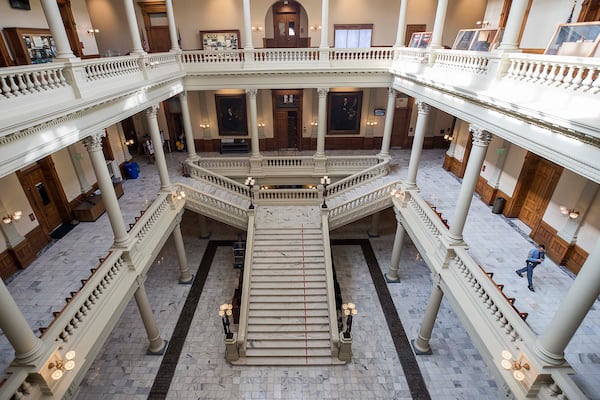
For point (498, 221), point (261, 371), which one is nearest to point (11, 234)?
point (261, 371)

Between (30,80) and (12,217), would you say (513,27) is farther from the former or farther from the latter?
(12,217)

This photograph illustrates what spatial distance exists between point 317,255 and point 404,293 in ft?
11.2

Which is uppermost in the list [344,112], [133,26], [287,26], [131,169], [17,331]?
[287,26]

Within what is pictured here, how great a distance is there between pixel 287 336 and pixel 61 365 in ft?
19.4

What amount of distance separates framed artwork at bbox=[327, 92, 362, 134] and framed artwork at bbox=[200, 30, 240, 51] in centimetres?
535

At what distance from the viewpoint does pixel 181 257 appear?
12305mm

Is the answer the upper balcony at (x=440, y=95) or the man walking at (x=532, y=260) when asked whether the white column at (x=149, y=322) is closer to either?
the upper balcony at (x=440, y=95)

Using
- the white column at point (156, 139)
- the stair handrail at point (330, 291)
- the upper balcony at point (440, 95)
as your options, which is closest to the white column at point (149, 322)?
the white column at point (156, 139)

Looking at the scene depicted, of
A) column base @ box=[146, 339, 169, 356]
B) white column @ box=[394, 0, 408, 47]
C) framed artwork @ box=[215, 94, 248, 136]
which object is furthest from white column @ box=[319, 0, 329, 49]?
column base @ box=[146, 339, 169, 356]

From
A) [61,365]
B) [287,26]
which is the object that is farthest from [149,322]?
[287,26]

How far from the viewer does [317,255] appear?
12.1 meters

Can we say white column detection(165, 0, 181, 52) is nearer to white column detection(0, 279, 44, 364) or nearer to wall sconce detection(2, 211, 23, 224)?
wall sconce detection(2, 211, 23, 224)

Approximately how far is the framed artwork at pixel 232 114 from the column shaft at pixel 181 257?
7.55 m

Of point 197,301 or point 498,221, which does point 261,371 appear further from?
point 498,221
